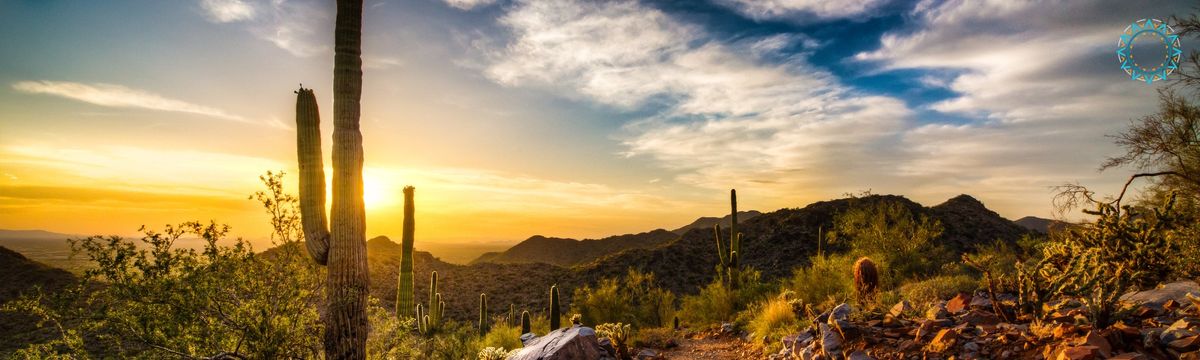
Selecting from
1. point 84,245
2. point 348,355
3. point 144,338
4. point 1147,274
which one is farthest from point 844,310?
point 84,245

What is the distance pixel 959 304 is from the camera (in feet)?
25.1

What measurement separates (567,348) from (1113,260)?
7.69 metres

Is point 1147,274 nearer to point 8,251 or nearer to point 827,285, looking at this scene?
point 827,285

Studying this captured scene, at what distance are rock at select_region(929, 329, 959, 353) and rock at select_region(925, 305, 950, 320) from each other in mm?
967

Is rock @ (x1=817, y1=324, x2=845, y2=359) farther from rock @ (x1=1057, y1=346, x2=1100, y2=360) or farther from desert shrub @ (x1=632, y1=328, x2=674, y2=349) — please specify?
desert shrub @ (x1=632, y1=328, x2=674, y2=349)

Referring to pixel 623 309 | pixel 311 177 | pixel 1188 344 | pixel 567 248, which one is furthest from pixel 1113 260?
pixel 567 248

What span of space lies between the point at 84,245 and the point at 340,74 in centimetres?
363

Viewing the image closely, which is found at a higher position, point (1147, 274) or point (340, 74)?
point (340, 74)

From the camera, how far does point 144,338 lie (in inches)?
258

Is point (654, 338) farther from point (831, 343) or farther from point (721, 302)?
point (831, 343)

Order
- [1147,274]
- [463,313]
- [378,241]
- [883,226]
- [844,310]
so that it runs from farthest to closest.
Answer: [378,241] → [463,313] → [883,226] → [844,310] → [1147,274]

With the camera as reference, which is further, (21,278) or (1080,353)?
(21,278)

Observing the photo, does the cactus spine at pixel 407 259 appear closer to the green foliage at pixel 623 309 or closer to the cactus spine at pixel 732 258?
the green foliage at pixel 623 309

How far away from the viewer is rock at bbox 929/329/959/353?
6336 millimetres
